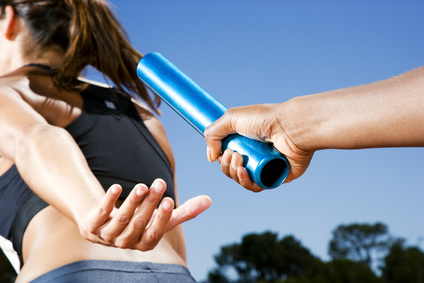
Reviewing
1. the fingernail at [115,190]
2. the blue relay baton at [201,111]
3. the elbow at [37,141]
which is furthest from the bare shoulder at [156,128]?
the fingernail at [115,190]

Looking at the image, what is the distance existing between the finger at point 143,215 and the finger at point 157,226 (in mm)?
20

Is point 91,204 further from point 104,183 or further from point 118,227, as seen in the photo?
point 104,183

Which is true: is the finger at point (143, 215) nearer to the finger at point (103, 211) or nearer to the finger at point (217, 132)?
the finger at point (103, 211)

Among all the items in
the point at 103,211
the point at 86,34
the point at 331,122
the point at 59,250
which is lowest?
the point at 59,250

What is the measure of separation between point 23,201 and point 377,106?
1623 millimetres

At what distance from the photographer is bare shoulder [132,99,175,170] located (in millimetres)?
2844

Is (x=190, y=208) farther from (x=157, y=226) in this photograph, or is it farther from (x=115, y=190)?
(x=115, y=190)

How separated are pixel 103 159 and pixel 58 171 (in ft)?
1.42

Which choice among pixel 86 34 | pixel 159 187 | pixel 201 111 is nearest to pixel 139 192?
pixel 159 187

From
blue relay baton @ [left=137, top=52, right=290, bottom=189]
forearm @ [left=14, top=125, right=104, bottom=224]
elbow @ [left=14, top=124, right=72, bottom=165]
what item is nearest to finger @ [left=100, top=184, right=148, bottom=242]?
forearm @ [left=14, top=125, right=104, bottom=224]

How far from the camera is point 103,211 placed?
1.63 metres

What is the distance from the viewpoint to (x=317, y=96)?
5.12 feet

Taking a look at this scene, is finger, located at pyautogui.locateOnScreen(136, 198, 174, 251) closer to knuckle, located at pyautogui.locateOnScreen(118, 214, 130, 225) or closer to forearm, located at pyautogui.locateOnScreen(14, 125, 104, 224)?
knuckle, located at pyautogui.locateOnScreen(118, 214, 130, 225)

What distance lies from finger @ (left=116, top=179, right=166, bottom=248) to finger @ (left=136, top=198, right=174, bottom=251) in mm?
20
